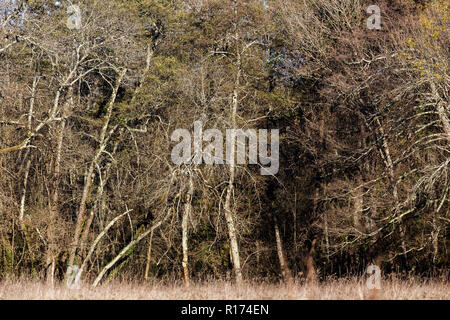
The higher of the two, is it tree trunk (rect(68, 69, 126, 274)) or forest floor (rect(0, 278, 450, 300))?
tree trunk (rect(68, 69, 126, 274))

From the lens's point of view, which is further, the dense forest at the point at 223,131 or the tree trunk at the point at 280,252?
the tree trunk at the point at 280,252

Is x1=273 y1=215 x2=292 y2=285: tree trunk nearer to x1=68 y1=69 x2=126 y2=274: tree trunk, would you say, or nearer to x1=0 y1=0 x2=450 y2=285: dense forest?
x1=0 y1=0 x2=450 y2=285: dense forest

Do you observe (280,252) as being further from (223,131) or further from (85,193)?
(85,193)

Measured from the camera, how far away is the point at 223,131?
18.3 meters

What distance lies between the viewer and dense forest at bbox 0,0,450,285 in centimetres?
1548

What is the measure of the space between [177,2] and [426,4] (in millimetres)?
9497

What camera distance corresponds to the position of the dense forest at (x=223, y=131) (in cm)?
1548

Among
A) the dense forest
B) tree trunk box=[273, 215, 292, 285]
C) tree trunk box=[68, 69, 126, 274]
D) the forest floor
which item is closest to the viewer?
the forest floor

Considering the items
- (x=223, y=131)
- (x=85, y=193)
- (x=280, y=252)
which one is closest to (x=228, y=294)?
(x=85, y=193)

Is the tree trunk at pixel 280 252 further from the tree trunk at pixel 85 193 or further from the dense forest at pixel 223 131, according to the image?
the tree trunk at pixel 85 193

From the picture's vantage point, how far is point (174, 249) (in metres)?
21.4

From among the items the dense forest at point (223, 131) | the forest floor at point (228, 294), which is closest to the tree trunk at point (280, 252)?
the dense forest at point (223, 131)

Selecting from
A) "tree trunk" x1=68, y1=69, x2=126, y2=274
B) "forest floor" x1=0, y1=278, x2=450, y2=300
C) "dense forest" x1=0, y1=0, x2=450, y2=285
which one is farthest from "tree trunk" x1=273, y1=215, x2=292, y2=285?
"forest floor" x1=0, y1=278, x2=450, y2=300
